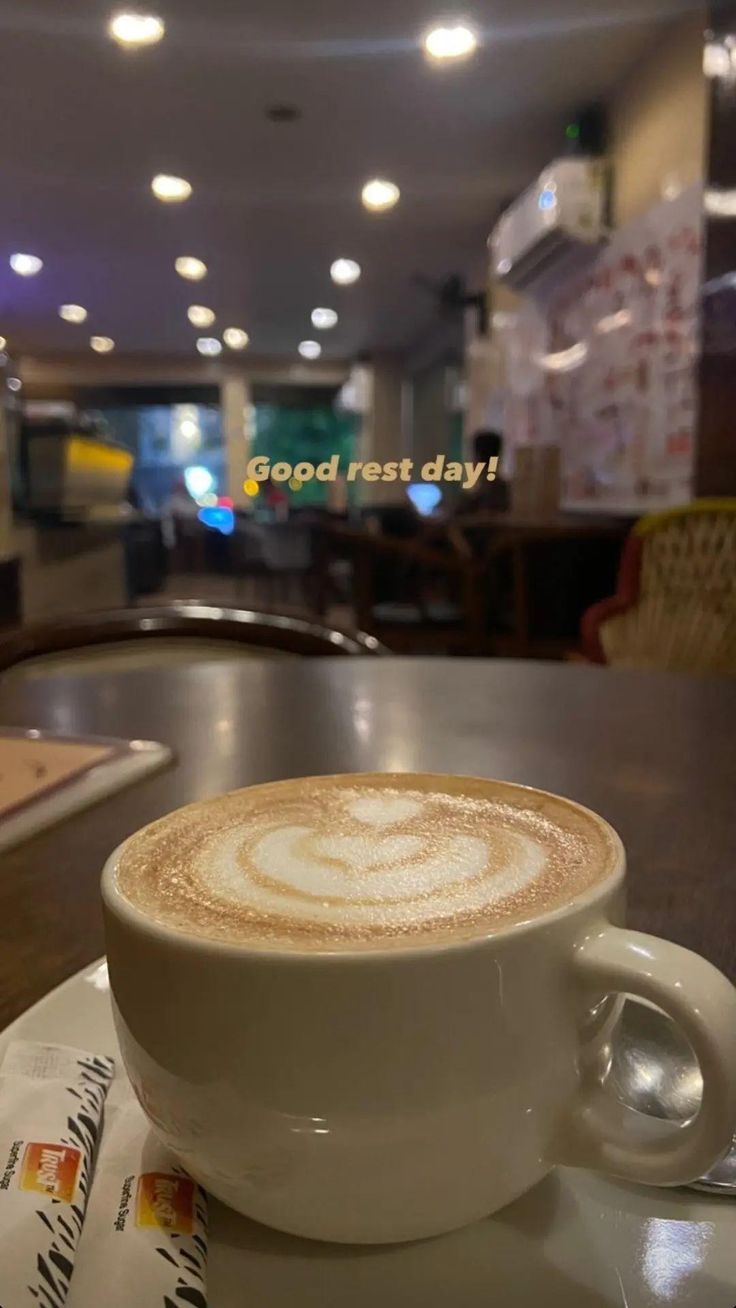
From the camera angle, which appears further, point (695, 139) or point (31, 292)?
point (31, 292)

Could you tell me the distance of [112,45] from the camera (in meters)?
2.48

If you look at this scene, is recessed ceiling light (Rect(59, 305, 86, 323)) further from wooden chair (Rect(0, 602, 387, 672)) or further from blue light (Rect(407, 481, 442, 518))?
wooden chair (Rect(0, 602, 387, 672))

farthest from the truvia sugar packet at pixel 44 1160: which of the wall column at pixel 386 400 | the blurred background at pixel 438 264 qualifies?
the wall column at pixel 386 400

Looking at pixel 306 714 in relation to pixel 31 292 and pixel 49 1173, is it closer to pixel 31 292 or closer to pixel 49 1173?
pixel 49 1173

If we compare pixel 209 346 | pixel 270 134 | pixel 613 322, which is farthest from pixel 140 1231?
pixel 209 346

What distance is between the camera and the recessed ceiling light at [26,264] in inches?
139

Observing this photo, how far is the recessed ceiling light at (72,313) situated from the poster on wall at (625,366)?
2.23 metres

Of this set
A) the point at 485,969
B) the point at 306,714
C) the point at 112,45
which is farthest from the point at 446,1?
the point at 485,969

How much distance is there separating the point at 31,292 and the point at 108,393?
1.95m

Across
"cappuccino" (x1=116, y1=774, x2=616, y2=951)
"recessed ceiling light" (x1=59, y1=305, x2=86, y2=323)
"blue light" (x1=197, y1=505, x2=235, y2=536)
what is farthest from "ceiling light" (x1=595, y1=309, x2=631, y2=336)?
"recessed ceiling light" (x1=59, y1=305, x2=86, y2=323)

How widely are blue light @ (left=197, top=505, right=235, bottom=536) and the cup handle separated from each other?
3.40m

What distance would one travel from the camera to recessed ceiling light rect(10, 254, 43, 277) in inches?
139

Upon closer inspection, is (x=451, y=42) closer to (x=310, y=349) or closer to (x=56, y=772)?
(x=56, y=772)

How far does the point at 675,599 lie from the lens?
1545 mm
